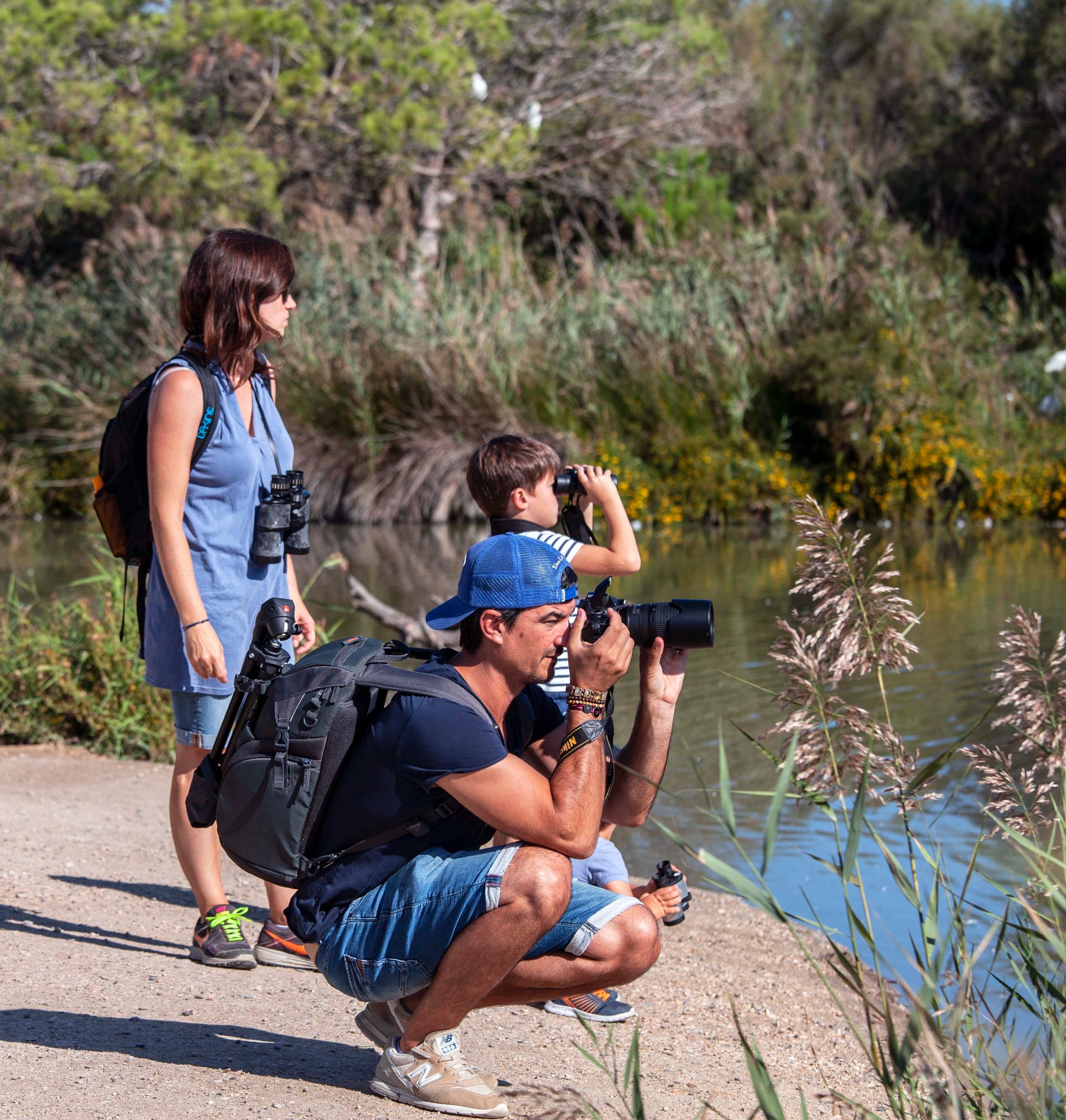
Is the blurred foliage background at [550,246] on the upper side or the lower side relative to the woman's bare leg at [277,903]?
upper

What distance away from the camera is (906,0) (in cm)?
3338

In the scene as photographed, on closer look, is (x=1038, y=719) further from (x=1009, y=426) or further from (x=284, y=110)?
(x=284, y=110)

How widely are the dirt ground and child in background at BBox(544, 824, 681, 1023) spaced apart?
0.14 ft

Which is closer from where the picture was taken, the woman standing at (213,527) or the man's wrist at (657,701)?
the man's wrist at (657,701)

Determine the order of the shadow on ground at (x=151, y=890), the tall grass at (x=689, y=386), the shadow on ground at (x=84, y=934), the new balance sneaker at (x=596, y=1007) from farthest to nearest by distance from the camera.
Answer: the tall grass at (x=689, y=386), the shadow on ground at (x=151, y=890), the shadow on ground at (x=84, y=934), the new balance sneaker at (x=596, y=1007)

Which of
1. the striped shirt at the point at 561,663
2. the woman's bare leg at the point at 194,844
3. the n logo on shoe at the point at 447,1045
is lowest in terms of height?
the n logo on shoe at the point at 447,1045

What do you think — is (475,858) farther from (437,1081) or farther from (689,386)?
(689,386)

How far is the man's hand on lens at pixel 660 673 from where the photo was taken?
2918 millimetres

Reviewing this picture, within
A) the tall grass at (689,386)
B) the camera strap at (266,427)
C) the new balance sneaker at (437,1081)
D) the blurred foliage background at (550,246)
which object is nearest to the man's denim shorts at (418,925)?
the new balance sneaker at (437,1081)

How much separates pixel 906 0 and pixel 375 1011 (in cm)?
3478

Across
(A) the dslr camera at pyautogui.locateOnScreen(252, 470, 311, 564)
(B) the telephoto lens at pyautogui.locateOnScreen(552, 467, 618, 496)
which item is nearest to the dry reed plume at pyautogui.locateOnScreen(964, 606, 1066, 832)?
(B) the telephoto lens at pyautogui.locateOnScreen(552, 467, 618, 496)

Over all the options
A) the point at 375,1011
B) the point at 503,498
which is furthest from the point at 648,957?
the point at 503,498

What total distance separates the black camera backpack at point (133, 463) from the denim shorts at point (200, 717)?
281 mm

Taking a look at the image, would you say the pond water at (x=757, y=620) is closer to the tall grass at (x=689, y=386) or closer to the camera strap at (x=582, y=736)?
the camera strap at (x=582, y=736)
